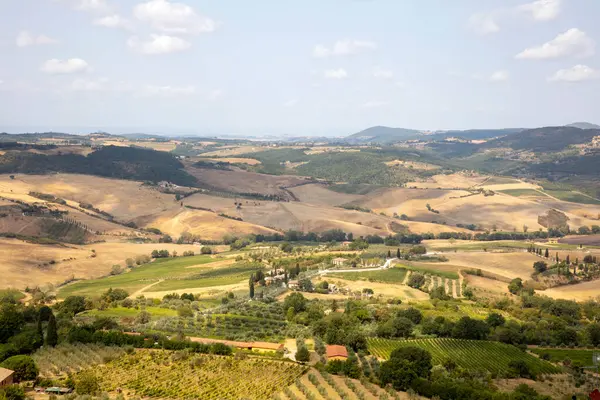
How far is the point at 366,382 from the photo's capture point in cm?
4838

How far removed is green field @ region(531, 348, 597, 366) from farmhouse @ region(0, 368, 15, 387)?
50.3 m

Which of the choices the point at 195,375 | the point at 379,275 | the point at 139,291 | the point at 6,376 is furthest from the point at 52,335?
the point at 379,275

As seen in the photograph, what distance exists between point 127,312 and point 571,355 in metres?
51.1

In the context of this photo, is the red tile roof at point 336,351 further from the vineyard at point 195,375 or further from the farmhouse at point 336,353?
the vineyard at point 195,375

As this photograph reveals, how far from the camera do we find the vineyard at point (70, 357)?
5000 cm

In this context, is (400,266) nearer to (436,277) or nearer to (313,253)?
(436,277)

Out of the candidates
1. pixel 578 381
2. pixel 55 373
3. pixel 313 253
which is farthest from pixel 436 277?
pixel 55 373

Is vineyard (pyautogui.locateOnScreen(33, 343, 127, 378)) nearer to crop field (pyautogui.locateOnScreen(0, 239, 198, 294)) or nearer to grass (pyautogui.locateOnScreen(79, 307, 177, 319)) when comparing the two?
grass (pyautogui.locateOnScreen(79, 307, 177, 319))

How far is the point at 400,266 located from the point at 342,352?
171 feet

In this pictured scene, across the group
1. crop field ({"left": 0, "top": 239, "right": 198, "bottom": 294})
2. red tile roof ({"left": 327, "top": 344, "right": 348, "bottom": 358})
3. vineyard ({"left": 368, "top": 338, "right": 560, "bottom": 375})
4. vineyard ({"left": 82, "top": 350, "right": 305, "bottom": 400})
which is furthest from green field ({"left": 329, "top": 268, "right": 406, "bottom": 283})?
crop field ({"left": 0, "top": 239, "right": 198, "bottom": 294})

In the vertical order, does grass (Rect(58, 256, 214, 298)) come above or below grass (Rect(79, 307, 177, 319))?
below

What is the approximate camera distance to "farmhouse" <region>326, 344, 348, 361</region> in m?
53.7

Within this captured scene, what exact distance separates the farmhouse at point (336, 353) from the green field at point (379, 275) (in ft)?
127

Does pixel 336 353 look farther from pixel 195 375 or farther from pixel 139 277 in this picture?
pixel 139 277
